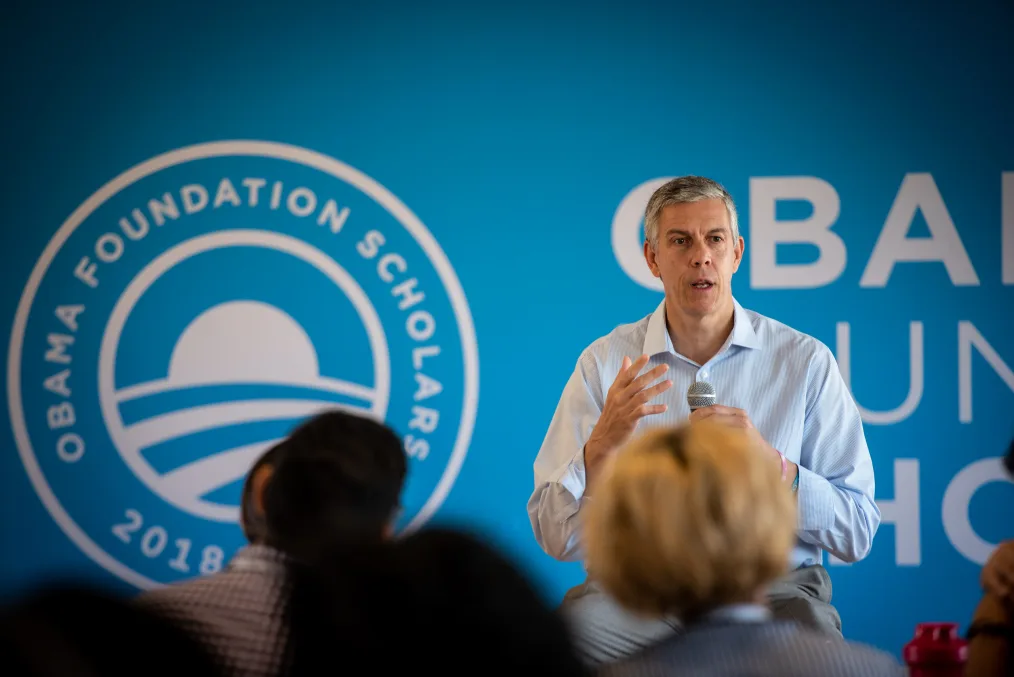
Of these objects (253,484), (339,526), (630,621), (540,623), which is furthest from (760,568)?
(630,621)

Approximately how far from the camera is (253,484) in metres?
1.91

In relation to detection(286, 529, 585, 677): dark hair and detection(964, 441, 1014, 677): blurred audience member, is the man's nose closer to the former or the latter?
detection(964, 441, 1014, 677): blurred audience member

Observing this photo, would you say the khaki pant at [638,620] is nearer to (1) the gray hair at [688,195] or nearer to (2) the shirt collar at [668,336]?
(2) the shirt collar at [668,336]

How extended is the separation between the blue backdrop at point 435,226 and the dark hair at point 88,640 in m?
2.99

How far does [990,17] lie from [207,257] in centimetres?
303

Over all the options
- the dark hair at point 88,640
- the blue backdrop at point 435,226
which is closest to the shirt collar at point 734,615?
the dark hair at point 88,640

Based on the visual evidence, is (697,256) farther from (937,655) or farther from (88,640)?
(88,640)

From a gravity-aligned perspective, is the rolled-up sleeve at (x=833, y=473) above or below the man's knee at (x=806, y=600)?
above

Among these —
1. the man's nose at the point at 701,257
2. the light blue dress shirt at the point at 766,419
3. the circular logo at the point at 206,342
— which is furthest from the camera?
the circular logo at the point at 206,342

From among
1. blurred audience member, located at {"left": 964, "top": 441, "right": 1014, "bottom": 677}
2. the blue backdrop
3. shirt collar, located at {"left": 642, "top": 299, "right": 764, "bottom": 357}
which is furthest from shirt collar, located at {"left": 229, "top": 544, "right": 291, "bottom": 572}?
the blue backdrop

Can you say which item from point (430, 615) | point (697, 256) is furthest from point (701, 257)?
point (430, 615)

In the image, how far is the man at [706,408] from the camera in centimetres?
251

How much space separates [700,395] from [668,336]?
461 mm

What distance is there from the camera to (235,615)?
140 centimetres
